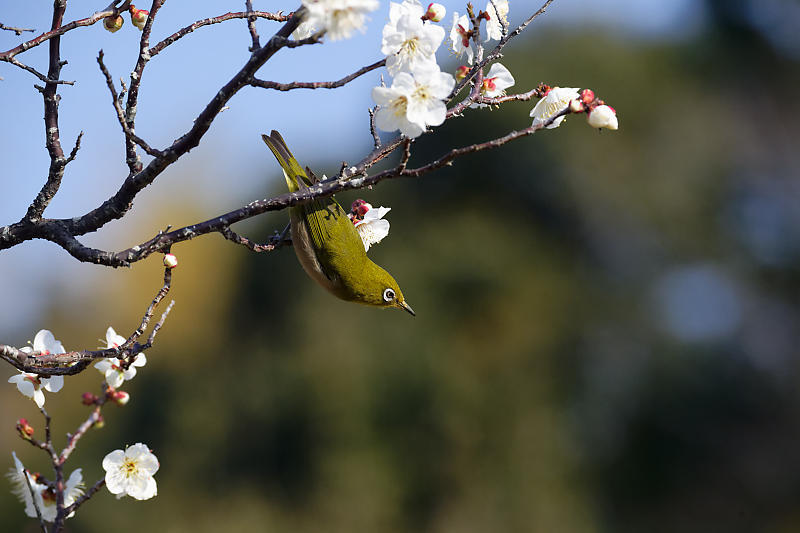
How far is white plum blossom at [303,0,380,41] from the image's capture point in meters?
1.54

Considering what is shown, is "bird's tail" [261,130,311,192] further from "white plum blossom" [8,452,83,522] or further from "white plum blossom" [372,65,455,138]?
"white plum blossom" [8,452,83,522]

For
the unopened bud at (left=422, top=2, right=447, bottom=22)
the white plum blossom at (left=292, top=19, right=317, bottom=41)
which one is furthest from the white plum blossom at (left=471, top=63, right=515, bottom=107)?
the white plum blossom at (left=292, top=19, right=317, bottom=41)

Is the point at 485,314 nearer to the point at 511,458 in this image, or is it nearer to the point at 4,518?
the point at 511,458

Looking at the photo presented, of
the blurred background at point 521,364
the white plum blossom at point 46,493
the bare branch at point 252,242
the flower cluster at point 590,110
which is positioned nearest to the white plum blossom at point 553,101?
the flower cluster at point 590,110

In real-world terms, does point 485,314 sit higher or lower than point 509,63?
lower

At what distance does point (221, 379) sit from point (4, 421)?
171 inches

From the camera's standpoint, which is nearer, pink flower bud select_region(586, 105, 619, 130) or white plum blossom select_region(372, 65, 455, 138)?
white plum blossom select_region(372, 65, 455, 138)

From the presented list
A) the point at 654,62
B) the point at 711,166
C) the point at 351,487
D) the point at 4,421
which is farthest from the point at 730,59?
the point at 4,421

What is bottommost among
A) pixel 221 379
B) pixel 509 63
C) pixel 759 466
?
pixel 759 466

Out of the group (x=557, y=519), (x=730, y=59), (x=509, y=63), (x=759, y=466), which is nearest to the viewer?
(x=557, y=519)

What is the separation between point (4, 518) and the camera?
1230 cm

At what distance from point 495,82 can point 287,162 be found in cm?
114

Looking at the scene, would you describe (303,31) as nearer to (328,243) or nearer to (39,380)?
(328,243)

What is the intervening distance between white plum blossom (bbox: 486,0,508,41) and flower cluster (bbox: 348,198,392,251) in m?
0.68
